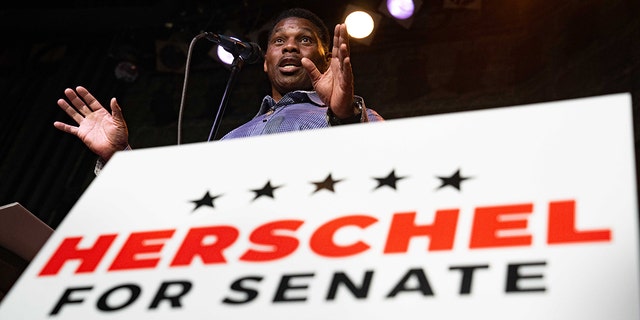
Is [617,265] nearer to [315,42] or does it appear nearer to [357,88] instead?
[315,42]

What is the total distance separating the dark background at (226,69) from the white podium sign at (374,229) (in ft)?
10.5

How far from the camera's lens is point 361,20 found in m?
4.24

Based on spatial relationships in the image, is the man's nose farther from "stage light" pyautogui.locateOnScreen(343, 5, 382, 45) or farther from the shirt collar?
"stage light" pyautogui.locateOnScreen(343, 5, 382, 45)

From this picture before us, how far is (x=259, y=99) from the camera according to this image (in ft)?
15.7

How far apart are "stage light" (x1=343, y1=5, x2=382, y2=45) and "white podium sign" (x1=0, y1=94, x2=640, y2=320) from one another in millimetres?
3447

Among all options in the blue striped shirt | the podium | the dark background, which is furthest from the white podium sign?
the dark background

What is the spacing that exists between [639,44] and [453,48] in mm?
1040

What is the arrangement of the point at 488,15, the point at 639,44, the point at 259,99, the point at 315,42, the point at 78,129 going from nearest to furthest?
the point at 78,129 < the point at 315,42 < the point at 639,44 < the point at 488,15 < the point at 259,99

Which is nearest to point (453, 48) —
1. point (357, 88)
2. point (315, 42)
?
point (357, 88)

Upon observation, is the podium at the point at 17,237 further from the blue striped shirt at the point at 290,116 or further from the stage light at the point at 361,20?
the stage light at the point at 361,20

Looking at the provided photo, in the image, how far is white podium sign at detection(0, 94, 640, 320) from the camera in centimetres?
62

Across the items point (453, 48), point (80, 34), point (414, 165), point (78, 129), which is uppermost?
point (453, 48)

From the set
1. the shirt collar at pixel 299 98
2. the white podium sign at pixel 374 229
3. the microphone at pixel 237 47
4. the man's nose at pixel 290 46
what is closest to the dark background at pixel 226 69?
the man's nose at pixel 290 46

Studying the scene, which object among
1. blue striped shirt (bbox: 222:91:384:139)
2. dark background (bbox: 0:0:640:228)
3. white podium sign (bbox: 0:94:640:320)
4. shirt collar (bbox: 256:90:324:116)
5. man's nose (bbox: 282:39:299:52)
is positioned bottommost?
white podium sign (bbox: 0:94:640:320)
